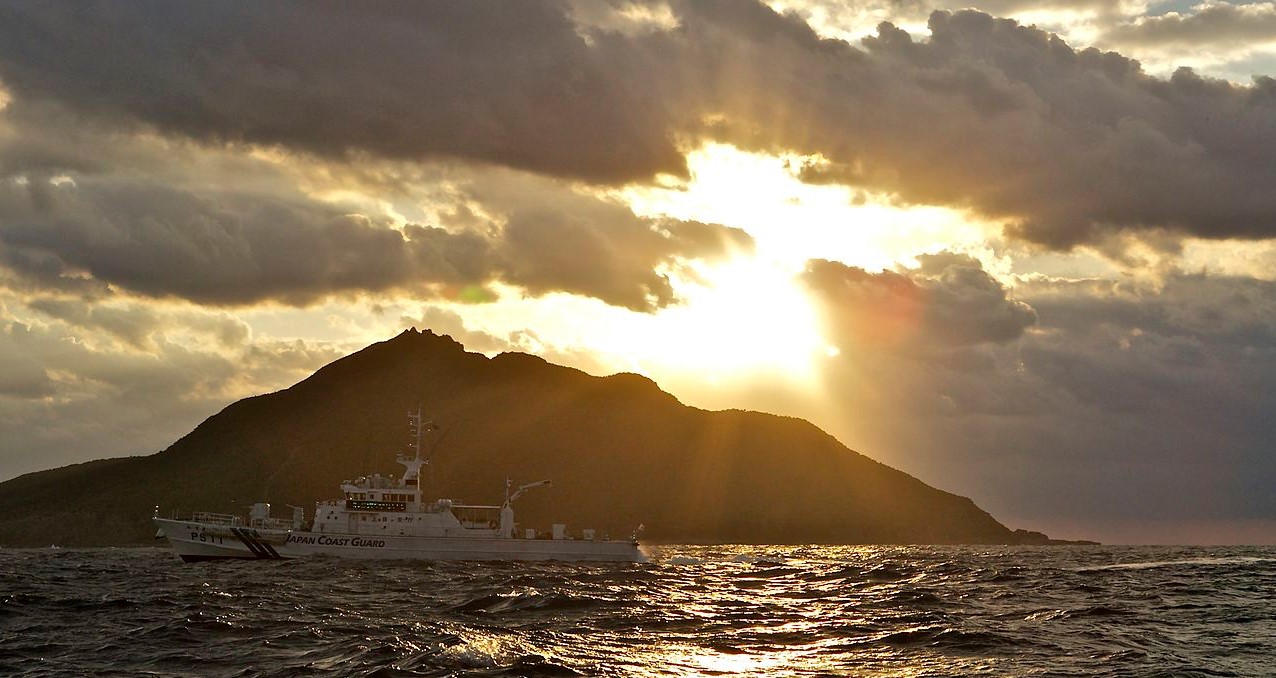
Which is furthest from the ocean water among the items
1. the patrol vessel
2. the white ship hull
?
the patrol vessel

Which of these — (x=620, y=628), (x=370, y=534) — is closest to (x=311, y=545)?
(x=370, y=534)

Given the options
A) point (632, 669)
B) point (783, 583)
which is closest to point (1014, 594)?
point (783, 583)

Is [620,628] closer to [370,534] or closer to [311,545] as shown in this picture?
[370,534]

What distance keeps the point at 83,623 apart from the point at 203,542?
61.4 m

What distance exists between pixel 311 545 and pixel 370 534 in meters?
Result: 5.38

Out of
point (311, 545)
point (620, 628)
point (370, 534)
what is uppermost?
point (370, 534)

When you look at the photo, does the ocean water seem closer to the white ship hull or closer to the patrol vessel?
the white ship hull

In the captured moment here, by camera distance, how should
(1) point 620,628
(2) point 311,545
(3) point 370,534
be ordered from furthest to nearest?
(3) point 370,534 < (2) point 311,545 < (1) point 620,628

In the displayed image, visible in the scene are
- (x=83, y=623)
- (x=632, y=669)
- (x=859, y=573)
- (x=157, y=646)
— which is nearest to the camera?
(x=632, y=669)

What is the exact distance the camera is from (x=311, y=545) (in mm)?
100750

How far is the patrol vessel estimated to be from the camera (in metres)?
100

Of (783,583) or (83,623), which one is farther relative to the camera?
(783,583)

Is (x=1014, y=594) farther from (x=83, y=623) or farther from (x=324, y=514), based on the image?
(x=324, y=514)

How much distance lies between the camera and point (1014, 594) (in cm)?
6259
